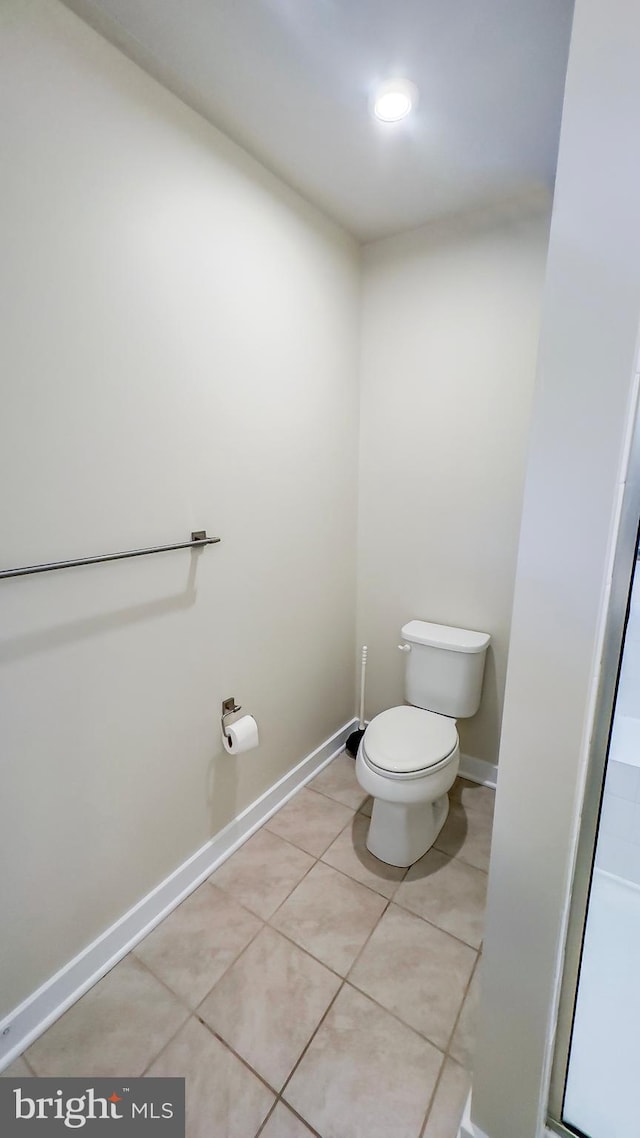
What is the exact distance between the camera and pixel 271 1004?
1176mm

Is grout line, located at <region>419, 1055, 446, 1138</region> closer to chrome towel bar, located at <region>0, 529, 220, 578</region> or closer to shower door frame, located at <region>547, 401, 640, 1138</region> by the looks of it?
shower door frame, located at <region>547, 401, 640, 1138</region>

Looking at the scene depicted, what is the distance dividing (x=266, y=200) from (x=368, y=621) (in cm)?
173

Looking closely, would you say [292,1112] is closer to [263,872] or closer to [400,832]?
[263,872]

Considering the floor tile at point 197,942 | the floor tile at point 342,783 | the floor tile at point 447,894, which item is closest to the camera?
the floor tile at point 197,942

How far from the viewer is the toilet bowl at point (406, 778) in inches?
57.8

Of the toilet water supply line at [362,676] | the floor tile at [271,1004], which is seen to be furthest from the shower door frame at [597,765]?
the toilet water supply line at [362,676]

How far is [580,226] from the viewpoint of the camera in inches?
22.8

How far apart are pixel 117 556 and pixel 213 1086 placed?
4.11ft

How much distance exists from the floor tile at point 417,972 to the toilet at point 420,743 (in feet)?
0.79

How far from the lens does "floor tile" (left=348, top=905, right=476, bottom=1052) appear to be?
45.5 inches

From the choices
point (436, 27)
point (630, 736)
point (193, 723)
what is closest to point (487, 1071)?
point (630, 736)

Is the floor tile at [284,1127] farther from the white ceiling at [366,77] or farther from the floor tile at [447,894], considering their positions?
the white ceiling at [366,77]

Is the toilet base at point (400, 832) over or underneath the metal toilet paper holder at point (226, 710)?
underneath

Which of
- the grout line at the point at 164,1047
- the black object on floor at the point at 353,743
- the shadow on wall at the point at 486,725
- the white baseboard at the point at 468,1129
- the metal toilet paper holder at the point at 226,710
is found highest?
the metal toilet paper holder at the point at 226,710
